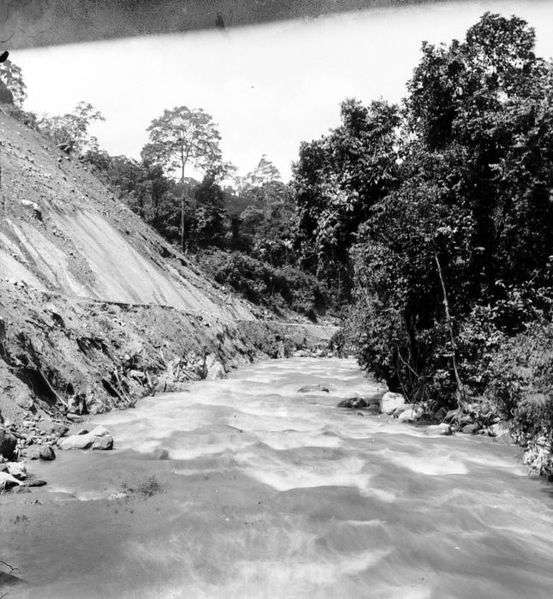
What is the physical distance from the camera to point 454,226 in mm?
12211

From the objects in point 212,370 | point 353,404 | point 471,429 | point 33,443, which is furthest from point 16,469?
point 212,370

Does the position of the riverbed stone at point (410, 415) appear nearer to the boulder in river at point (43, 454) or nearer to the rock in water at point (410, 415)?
the rock in water at point (410, 415)

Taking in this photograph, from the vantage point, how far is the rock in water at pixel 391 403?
1358 cm

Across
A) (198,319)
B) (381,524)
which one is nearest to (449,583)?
(381,524)

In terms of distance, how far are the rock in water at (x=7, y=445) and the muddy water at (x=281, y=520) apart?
477 millimetres

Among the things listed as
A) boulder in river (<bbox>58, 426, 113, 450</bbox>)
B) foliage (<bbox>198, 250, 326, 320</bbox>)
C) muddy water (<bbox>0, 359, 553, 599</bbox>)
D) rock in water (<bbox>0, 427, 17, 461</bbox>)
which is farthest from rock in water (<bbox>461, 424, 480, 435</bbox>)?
foliage (<bbox>198, 250, 326, 320</bbox>)

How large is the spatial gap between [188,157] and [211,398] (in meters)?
33.8

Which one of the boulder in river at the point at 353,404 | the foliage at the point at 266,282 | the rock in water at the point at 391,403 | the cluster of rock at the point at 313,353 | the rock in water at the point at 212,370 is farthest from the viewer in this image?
the foliage at the point at 266,282

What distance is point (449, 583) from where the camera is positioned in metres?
4.58

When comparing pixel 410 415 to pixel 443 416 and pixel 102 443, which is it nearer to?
pixel 443 416

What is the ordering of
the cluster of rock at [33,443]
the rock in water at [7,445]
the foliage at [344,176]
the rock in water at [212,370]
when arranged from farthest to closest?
the rock in water at [212,370] < the foliage at [344,176] < the rock in water at [7,445] < the cluster of rock at [33,443]

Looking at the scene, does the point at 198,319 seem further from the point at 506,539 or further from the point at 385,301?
the point at 506,539

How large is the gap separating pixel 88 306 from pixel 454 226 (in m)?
11.5

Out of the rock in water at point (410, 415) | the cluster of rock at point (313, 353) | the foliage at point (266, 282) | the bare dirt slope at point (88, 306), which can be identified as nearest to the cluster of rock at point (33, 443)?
the bare dirt slope at point (88, 306)
